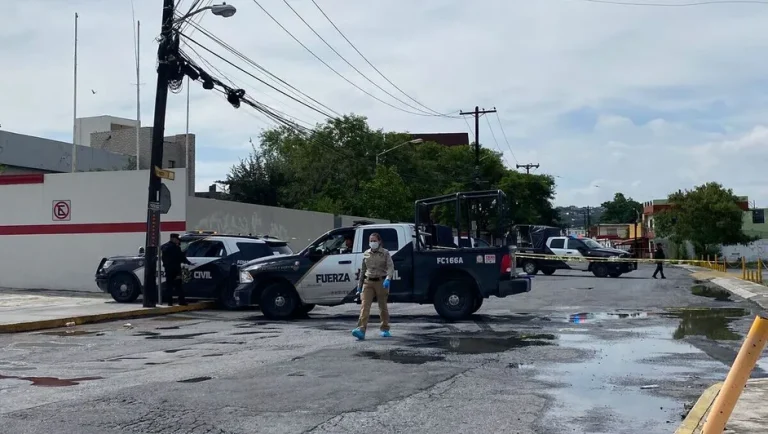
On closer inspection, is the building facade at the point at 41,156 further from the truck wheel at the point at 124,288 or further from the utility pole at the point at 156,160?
the utility pole at the point at 156,160

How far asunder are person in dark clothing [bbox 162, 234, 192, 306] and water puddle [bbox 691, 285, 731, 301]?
13.5 metres

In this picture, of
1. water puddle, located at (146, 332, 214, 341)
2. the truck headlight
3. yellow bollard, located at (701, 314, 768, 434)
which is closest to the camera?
yellow bollard, located at (701, 314, 768, 434)

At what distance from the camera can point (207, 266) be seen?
66.9 feet

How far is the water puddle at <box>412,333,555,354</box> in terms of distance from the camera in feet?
38.5

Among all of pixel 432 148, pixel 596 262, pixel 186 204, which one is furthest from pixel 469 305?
pixel 432 148

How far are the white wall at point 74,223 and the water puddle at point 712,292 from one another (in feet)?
48.9

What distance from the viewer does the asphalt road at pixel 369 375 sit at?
Result: 720 centimetres

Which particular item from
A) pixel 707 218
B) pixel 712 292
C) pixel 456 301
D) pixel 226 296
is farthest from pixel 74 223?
pixel 707 218

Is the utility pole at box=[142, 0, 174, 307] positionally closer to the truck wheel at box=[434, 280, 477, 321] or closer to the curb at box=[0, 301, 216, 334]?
the curb at box=[0, 301, 216, 334]

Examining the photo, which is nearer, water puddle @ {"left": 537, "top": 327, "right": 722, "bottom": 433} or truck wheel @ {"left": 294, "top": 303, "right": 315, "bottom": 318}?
water puddle @ {"left": 537, "top": 327, "right": 722, "bottom": 433}

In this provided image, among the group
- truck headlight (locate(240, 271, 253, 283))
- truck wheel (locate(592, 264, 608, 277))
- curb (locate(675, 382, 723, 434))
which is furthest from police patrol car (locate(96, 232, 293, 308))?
truck wheel (locate(592, 264, 608, 277))

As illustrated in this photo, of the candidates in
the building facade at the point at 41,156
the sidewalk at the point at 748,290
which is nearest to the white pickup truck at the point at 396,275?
the sidewalk at the point at 748,290

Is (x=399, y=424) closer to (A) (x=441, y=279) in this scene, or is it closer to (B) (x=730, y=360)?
(B) (x=730, y=360)

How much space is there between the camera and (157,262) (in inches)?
798
